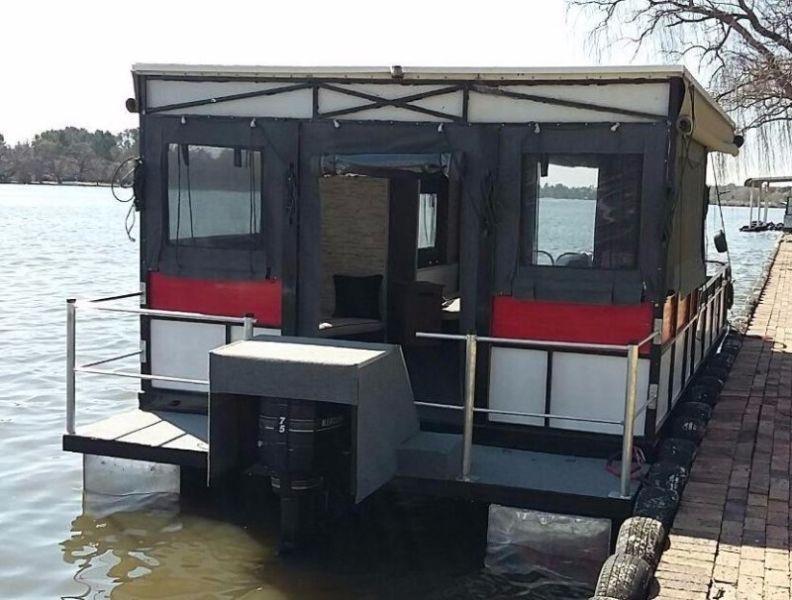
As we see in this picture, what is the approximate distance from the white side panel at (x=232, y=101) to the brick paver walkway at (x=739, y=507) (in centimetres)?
331

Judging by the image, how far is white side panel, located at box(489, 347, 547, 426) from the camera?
6.23 meters

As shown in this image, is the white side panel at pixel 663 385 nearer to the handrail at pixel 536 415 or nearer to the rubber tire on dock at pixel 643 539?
the handrail at pixel 536 415

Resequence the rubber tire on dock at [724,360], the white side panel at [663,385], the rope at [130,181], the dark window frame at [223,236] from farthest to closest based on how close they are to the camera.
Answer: the rubber tire on dock at [724,360]
the rope at [130,181]
the dark window frame at [223,236]
the white side panel at [663,385]

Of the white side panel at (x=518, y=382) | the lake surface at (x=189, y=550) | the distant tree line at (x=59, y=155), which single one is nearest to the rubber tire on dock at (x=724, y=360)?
the white side panel at (x=518, y=382)

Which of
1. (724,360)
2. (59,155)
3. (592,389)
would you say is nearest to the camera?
(592,389)

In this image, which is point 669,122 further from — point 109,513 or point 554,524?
point 109,513

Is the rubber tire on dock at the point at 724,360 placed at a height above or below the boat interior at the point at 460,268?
below

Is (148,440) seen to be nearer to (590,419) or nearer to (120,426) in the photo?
(120,426)

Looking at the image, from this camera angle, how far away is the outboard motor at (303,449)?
17.2ft

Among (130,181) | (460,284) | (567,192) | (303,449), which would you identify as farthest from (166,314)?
(567,192)

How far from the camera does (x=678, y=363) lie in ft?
24.1

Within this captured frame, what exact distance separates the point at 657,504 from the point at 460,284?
1.83m

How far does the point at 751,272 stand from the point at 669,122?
2558cm

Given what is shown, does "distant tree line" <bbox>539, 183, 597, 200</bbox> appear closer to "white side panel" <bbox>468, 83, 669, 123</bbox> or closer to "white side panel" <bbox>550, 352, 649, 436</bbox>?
"white side panel" <bbox>468, 83, 669, 123</bbox>
